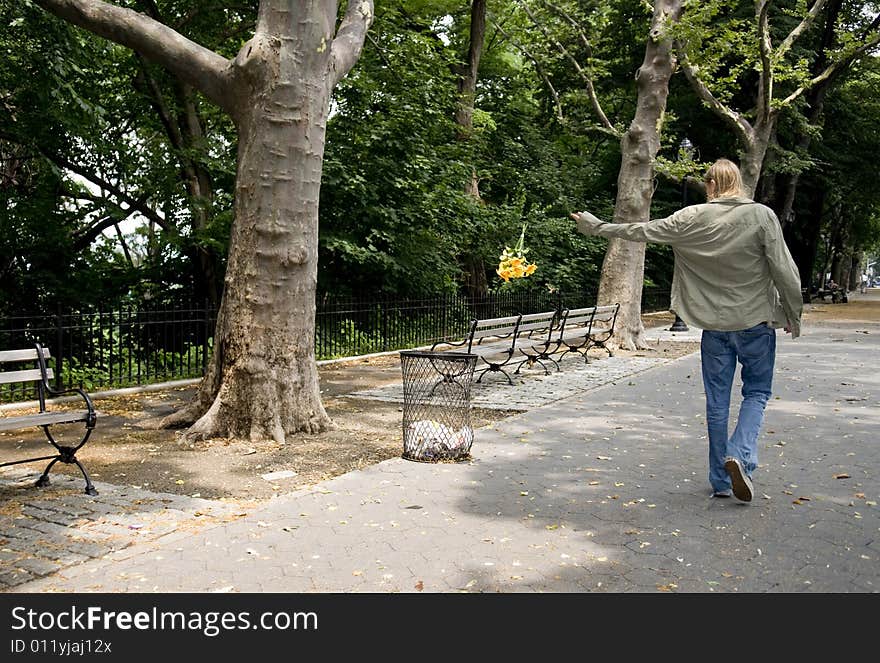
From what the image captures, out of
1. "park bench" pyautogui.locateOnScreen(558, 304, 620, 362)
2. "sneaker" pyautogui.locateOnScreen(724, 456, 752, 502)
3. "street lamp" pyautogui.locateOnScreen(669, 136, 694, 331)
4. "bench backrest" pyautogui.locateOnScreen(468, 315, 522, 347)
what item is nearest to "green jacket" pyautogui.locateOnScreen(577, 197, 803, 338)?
"sneaker" pyautogui.locateOnScreen(724, 456, 752, 502)

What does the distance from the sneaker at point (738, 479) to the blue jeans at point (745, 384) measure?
0.09 metres

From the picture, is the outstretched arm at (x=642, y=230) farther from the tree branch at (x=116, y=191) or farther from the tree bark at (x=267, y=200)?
the tree branch at (x=116, y=191)

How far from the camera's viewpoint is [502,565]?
4.62 meters

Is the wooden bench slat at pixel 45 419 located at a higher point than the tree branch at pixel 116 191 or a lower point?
lower

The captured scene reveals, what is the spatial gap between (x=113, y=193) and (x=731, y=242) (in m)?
12.7

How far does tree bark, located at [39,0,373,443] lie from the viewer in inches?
315

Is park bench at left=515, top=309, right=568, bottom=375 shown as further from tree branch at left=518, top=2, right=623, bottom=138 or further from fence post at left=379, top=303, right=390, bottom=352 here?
tree branch at left=518, top=2, right=623, bottom=138

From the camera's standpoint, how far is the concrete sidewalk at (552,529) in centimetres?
440

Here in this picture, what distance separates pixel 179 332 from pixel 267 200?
5025 mm

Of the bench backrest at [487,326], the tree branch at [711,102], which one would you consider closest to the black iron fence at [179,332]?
the bench backrest at [487,326]

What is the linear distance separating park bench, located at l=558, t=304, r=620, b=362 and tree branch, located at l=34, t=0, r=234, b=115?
7742 millimetres

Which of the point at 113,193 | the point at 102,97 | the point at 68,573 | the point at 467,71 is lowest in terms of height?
the point at 68,573
